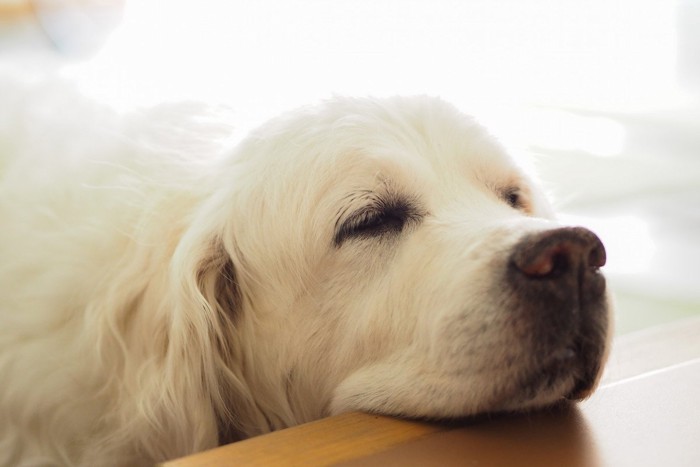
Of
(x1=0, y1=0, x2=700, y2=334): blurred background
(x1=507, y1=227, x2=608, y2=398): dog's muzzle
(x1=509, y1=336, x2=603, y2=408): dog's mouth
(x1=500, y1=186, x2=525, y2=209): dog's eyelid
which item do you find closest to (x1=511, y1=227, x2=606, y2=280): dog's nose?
(x1=507, y1=227, x2=608, y2=398): dog's muzzle

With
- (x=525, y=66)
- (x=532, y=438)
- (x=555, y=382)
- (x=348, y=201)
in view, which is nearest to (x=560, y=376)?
(x=555, y=382)

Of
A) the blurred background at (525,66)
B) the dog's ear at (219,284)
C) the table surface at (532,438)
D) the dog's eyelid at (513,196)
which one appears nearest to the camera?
the table surface at (532,438)

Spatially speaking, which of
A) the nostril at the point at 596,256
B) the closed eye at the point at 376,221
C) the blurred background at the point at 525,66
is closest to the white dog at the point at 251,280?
the closed eye at the point at 376,221

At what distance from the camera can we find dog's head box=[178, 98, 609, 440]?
128 centimetres

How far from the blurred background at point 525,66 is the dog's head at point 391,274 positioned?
53cm

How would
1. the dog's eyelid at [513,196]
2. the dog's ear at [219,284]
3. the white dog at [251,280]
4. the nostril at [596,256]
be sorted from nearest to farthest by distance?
1. the nostril at [596,256]
2. the white dog at [251,280]
3. the dog's ear at [219,284]
4. the dog's eyelid at [513,196]

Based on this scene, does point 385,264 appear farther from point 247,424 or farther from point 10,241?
point 10,241

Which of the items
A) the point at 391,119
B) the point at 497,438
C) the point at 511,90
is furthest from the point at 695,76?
the point at 497,438

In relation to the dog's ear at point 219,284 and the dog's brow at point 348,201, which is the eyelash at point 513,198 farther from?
the dog's ear at point 219,284

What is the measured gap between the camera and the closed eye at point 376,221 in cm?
152

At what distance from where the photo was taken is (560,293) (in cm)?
125

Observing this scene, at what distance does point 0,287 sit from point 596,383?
3.40 ft

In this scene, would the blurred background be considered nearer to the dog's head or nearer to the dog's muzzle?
the dog's head

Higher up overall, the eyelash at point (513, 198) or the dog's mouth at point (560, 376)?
the eyelash at point (513, 198)
